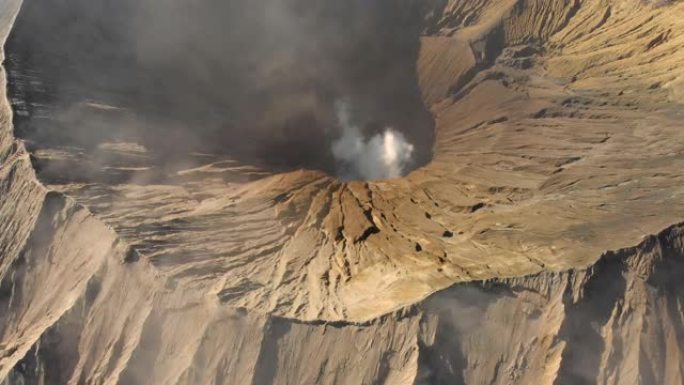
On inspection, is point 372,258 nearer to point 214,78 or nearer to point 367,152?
point 367,152

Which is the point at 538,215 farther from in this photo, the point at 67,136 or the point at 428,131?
the point at 67,136

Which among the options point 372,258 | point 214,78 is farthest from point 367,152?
point 372,258

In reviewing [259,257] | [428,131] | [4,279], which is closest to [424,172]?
[428,131]

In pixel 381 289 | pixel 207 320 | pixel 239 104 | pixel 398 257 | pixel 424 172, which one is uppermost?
pixel 239 104

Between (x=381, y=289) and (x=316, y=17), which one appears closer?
(x=381, y=289)

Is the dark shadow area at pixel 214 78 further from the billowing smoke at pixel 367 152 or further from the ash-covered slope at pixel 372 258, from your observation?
the ash-covered slope at pixel 372 258

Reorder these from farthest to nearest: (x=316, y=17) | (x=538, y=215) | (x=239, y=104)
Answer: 1. (x=316, y=17)
2. (x=239, y=104)
3. (x=538, y=215)

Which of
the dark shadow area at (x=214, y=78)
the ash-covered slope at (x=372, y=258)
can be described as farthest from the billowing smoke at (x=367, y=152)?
the ash-covered slope at (x=372, y=258)

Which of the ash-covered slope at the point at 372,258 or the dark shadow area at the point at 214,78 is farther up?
the dark shadow area at the point at 214,78
